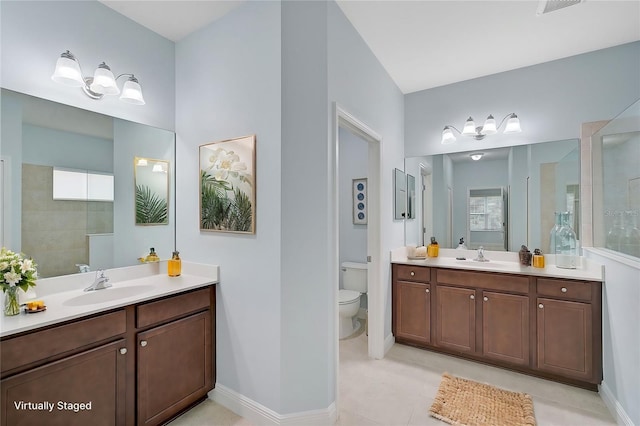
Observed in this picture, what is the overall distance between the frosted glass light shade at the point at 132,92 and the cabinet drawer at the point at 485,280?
2898mm

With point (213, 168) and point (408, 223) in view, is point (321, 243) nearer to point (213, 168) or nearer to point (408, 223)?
point (213, 168)

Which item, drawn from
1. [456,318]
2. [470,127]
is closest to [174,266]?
[456,318]

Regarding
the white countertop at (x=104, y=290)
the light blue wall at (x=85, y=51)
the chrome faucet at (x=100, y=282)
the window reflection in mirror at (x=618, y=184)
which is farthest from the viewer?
the chrome faucet at (x=100, y=282)

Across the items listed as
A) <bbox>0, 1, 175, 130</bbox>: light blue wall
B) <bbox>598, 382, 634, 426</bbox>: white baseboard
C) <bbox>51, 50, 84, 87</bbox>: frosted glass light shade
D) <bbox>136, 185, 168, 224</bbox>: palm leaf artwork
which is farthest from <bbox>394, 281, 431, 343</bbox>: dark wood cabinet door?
<bbox>51, 50, 84, 87</bbox>: frosted glass light shade

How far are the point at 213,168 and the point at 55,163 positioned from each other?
93cm

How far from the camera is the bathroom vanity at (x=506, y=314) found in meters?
2.19

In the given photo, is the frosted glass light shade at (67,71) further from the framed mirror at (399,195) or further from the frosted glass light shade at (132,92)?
the framed mirror at (399,195)

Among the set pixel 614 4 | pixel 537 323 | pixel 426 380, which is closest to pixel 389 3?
pixel 614 4

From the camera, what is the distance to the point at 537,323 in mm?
2344

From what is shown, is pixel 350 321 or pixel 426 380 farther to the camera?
pixel 350 321

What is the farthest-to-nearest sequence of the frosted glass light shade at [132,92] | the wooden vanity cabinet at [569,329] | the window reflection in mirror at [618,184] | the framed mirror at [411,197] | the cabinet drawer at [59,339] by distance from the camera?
the framed mirror at [411,197] → the wooden vanity cabinet at [569,329] → the frosted glass light shade at [132,92] → the window reflection in mirror at [618,184] → the cabinet drawer at [59,339]

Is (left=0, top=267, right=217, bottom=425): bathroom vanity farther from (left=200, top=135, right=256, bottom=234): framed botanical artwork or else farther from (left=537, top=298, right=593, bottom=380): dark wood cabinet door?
(left=537, top=298, right=593, bottom=380): dark wood cabinet door

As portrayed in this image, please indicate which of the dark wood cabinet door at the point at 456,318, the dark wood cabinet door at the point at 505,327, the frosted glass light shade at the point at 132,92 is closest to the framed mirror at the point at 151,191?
the frosted glass light shade at the point at 132,92

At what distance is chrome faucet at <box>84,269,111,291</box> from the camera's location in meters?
1.83
